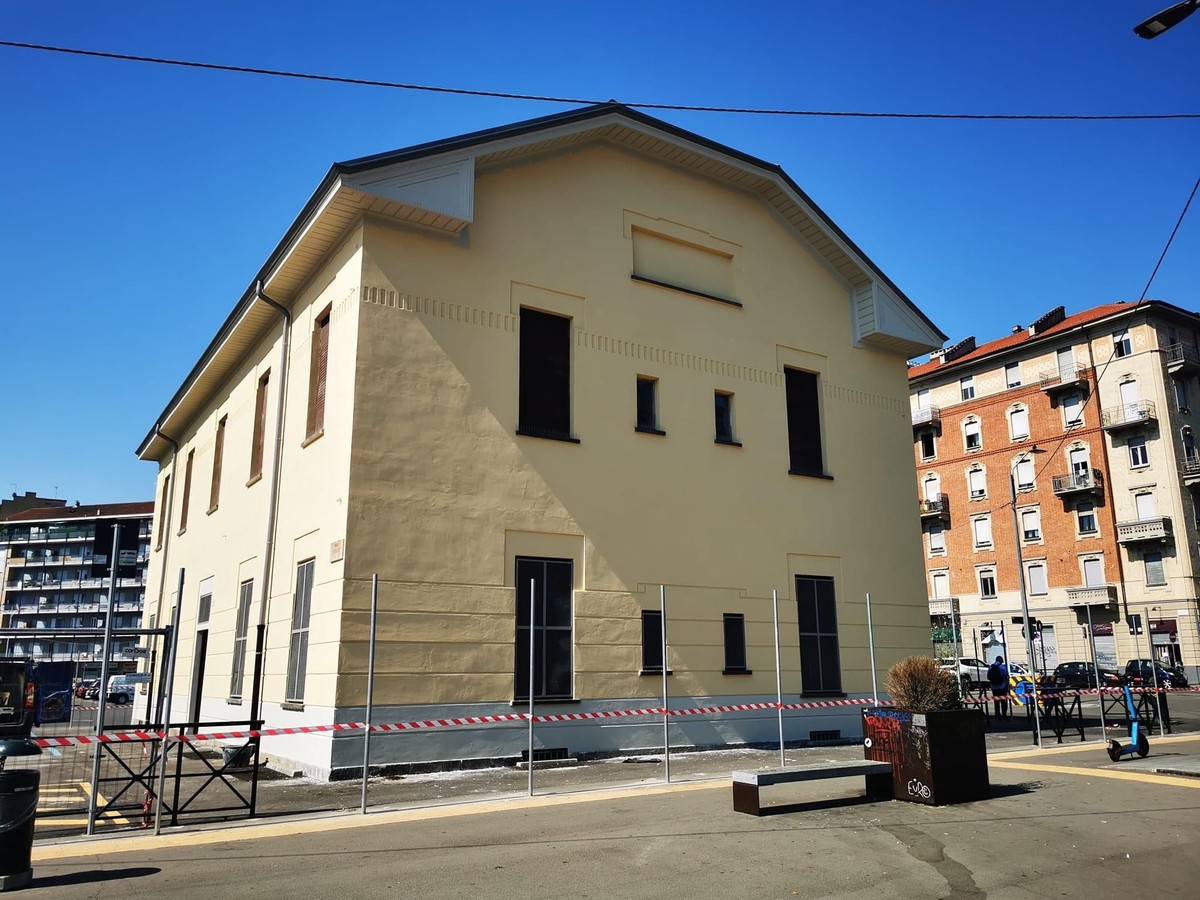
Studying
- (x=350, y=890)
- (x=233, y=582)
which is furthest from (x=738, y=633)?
(x=350, y=890)

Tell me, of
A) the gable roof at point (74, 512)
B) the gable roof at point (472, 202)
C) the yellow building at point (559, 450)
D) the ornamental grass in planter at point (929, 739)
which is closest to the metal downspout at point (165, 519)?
the gable roof at point (472, 202)

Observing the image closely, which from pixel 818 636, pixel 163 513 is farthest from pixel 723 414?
pixel 163 513

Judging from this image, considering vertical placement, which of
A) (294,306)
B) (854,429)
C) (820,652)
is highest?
(294,306)

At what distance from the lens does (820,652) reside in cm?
1967

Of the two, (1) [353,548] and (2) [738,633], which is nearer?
(1) [353,548]

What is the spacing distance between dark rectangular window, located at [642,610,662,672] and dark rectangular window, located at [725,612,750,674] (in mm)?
1699

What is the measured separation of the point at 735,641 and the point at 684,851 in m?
10.4

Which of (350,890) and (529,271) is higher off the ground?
(529,271)

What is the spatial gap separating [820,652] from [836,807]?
31.2ft

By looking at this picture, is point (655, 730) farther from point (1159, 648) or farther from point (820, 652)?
point (1159, 648)

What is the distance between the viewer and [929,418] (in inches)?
2430

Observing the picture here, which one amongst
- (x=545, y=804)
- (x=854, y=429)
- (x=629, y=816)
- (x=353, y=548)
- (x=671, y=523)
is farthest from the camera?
(x=854, y=429)

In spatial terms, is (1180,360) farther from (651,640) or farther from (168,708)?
(168,708)

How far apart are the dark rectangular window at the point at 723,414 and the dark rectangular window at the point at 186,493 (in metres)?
16.3
